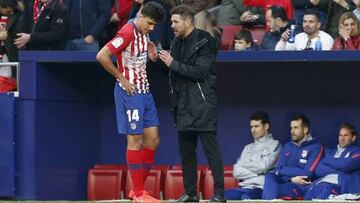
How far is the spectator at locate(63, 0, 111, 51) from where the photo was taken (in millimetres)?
14484

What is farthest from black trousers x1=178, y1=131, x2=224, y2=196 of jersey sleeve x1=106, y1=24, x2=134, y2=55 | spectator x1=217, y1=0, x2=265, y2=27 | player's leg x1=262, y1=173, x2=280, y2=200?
spectator x1=217, y1=0, x2=265, y2=27

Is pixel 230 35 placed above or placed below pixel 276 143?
above

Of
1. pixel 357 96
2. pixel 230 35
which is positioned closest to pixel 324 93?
pixel 357 96

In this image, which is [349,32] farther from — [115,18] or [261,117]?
[115,18]

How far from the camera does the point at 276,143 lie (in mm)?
13867

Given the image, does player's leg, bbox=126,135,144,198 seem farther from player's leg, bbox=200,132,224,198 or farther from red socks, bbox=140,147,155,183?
player's leg, bbox=200,132,224,198

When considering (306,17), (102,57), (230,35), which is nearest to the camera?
(102,57)

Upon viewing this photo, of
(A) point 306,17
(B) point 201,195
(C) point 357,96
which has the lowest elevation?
(B) point 201,195

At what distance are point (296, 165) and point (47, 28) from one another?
3.38 metres

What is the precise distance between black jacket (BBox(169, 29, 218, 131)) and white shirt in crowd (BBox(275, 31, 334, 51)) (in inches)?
90.5

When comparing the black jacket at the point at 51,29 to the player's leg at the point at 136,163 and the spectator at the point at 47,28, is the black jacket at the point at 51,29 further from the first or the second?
the player's leg at the point at 136,163

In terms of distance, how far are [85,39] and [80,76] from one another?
548 mm

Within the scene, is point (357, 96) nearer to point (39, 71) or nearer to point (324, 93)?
point (324, 93)

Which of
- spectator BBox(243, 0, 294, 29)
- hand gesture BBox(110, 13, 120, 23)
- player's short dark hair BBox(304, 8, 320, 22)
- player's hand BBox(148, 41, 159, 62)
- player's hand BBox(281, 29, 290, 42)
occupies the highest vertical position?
spectator BBox(243, 0, 294, 29)
